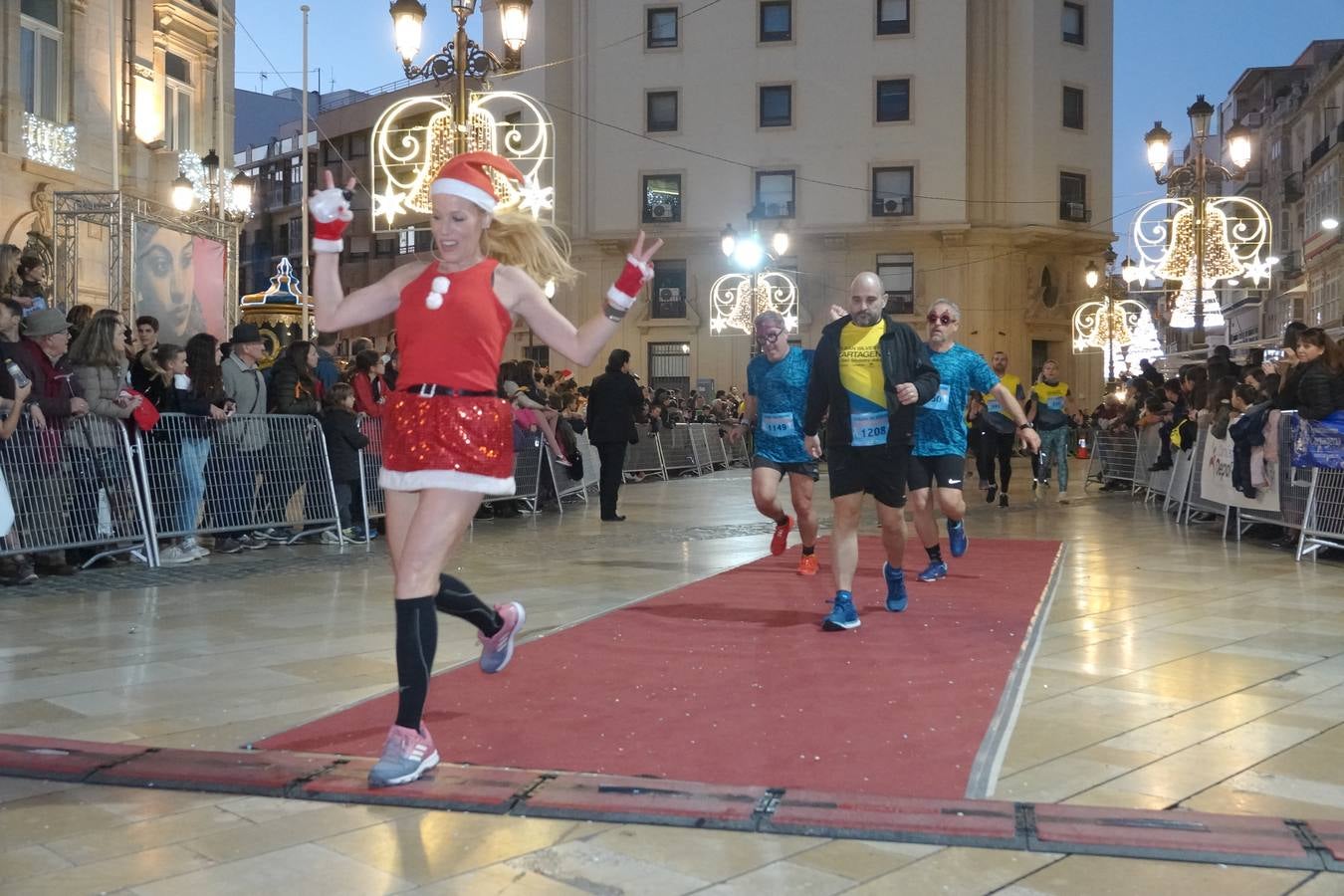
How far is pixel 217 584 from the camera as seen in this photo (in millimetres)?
9383

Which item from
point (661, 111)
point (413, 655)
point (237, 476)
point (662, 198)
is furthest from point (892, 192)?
point (413, 655)

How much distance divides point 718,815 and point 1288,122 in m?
79.1

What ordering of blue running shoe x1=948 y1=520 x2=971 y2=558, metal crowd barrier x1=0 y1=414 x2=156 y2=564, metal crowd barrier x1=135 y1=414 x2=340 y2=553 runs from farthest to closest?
metal crowd barrier x1=135 y1=414 x2=340 y2=553 → blue running shoe x1=948 y1=520 x2=971 y2=558 → metal crowd barrier x1=0 y1=414 x2=156 y2=564

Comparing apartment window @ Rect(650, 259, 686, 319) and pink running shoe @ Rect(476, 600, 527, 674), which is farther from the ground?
apartment window @ Rect(650, 259, 686, 319)

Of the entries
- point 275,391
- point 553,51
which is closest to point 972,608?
point 275,391

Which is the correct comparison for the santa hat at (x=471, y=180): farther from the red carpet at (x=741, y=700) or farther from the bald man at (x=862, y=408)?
the bald man at (x=862, y=408)

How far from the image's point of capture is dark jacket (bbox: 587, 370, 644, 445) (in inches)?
611

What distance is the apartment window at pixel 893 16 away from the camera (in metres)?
42.2

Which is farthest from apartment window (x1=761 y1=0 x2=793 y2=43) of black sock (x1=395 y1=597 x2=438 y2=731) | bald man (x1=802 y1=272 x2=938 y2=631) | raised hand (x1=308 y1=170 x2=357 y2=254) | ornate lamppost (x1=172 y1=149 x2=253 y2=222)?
black sock (x1=395 y1=597 x2=438 y2=731)

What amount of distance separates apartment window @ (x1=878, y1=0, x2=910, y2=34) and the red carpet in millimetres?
36696

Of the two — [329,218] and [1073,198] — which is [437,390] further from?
[1073,198]

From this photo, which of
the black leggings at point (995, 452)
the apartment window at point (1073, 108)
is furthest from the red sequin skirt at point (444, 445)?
the apartment window at point (1073, 108)

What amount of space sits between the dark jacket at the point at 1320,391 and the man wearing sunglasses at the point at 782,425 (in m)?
4.00

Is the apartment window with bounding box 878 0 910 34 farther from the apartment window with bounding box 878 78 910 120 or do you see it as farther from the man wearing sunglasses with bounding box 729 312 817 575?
the man wearing sunglasses with bounding box 729 312 817 575
